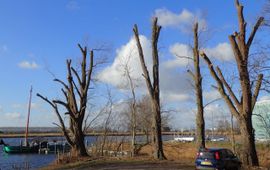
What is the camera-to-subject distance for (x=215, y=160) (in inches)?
939

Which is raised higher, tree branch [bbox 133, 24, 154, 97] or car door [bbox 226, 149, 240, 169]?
tree branch [bbox 133, 24, 154, 97]

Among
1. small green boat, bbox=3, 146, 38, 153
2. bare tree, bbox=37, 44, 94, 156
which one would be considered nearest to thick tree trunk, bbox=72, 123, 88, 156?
bare tree, bbox=37, 44, 94, 156

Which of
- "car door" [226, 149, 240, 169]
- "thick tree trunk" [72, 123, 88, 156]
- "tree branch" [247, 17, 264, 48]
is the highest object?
"tree branch" [247, 17, 264, 48]

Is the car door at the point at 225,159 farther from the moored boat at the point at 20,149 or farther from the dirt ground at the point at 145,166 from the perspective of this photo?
the moored boat at the point at 20,149

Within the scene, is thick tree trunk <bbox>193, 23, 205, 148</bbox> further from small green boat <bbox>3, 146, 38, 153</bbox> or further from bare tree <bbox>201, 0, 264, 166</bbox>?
small green boat <bbox>3, 146, 38, 153</bbox>

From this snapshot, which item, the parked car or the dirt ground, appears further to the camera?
the dirt ground

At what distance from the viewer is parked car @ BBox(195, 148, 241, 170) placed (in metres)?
23.8

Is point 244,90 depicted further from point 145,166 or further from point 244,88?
point 145,166

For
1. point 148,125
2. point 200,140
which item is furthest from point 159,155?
point 148,125

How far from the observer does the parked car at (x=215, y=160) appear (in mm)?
23817

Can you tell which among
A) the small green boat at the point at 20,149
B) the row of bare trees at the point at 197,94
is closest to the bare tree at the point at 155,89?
the row of bare trees at the point at 197,94

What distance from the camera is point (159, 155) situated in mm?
30125

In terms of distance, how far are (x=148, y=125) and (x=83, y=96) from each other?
20.5m

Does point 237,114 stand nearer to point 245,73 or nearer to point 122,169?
point 245,73
